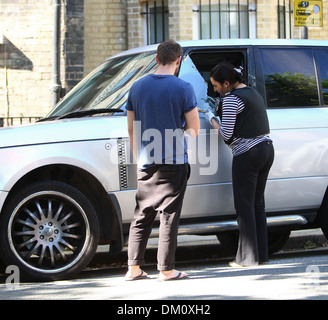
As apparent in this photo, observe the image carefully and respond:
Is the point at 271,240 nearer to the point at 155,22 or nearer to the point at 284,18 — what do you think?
the point at 155,22

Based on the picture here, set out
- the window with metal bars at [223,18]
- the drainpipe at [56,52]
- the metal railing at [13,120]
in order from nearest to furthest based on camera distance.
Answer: the drainpipe at [56,52] < the metal railing at [13,120] < the window with metal bars at [223,18]

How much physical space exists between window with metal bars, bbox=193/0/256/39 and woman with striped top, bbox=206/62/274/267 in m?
11.5

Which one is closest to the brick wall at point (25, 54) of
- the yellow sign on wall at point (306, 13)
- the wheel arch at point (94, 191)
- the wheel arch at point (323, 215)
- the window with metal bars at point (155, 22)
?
the window with metal bars at point (155, 22)

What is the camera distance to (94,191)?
673 cm

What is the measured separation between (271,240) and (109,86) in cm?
224

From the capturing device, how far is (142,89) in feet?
20.4

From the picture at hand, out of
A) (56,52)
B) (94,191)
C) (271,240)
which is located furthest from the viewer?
(56,52)

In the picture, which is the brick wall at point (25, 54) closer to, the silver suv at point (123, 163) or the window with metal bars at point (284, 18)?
the window with metal bars at point (284, 18)

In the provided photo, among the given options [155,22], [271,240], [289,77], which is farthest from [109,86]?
[155,22]

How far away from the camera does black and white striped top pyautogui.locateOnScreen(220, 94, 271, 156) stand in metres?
6.74

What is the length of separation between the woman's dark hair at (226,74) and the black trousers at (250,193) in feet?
1.91

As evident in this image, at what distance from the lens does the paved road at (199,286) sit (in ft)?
18.6
